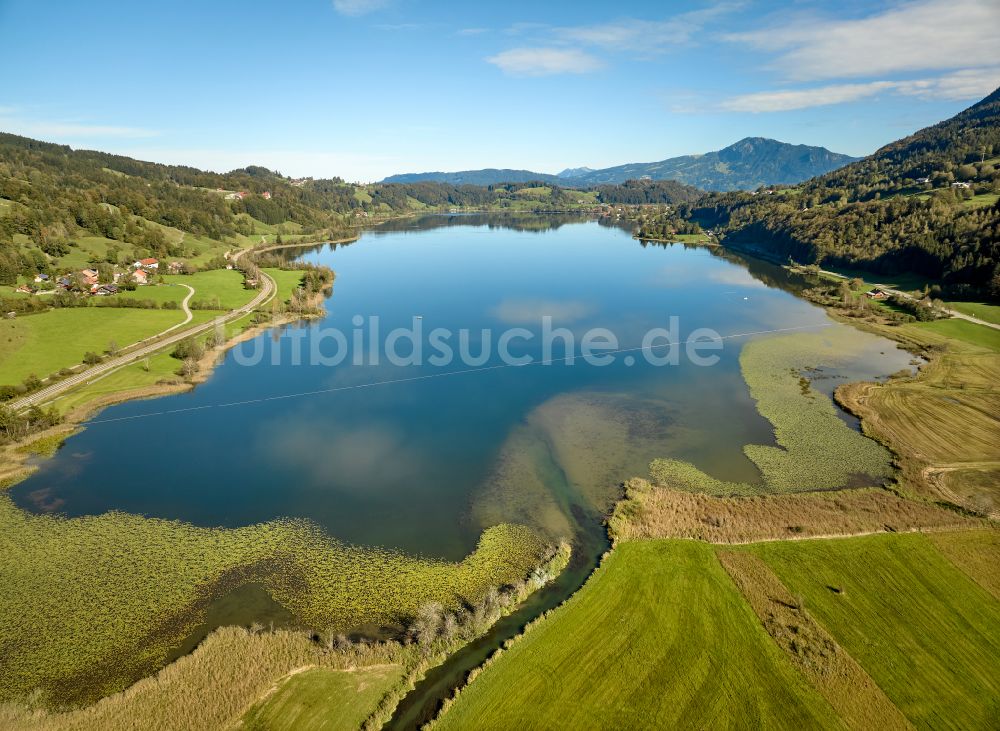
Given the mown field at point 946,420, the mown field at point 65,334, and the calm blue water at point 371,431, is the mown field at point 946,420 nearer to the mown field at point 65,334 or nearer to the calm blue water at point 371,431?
the calm blue water at point 371,431

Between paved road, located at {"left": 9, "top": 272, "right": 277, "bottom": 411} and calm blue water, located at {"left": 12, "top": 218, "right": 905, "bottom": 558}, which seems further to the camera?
paved road, located at {"left": 9, "top": 272, "right": 277, "bottom": 411}

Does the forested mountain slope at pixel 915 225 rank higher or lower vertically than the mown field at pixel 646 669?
higher

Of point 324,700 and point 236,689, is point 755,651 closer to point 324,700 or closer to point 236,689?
point 324,700

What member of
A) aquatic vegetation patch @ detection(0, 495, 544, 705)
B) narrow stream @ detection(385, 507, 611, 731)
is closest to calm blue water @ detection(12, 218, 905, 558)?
aquatic vegetation patch @ detection(0, 495, 544, 705)

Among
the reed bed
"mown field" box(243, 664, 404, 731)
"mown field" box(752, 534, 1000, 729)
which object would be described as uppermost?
the reed bed

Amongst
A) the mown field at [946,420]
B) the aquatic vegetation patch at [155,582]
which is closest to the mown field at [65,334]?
the aquatic vegetation patch at [155,582]

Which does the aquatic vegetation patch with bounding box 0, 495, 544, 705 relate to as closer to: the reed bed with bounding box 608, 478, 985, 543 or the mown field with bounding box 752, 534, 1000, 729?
the reed bed with bounding box 608, 478, 985, 543

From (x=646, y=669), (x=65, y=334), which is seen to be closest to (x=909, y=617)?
(x=646, y=669)
